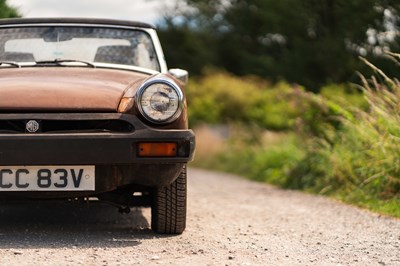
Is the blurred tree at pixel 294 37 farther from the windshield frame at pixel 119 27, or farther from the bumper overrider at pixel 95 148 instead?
the bumper overrider at pixel 95 148

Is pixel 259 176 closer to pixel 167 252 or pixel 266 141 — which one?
pixel 266 141

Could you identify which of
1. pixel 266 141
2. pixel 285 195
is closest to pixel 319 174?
pixel 285 195

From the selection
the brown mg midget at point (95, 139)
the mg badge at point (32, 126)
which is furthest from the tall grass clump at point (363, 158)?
the mg badge at point (32, 126)

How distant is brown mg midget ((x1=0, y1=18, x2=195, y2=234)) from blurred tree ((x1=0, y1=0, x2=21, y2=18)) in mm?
4174

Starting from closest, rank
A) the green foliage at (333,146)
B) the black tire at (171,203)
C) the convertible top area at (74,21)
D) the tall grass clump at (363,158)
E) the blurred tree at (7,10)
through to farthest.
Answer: the black tire at (171,203) < the convertible top area at (74,21) < the tall grass clump at (363,158) < the green foliage at (333,146) < the blurred tree at (7,10)

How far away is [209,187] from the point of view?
404 inches

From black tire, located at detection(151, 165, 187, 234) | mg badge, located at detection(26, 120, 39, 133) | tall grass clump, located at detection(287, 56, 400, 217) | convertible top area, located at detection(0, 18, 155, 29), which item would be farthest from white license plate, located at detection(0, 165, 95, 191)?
tall grass clump, located at detection(287, 56, 400, 217)

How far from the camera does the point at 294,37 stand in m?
18.4

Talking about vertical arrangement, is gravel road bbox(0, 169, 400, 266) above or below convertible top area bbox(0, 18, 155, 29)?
below

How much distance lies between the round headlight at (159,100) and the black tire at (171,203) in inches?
19.6

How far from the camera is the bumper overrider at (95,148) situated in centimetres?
489

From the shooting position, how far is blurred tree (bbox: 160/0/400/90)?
12.7 meters

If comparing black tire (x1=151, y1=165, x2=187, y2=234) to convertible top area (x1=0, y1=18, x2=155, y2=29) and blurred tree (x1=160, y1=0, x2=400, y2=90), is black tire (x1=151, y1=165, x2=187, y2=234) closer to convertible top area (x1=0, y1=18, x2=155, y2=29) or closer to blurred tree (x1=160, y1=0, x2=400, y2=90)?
convertible top area (x1=0, y1=18, x2=155, y2=29)

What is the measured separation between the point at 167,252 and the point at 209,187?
213 inches
